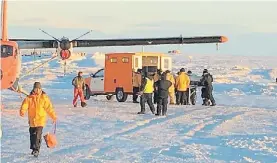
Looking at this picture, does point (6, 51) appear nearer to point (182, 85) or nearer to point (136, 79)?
point (136, 79)

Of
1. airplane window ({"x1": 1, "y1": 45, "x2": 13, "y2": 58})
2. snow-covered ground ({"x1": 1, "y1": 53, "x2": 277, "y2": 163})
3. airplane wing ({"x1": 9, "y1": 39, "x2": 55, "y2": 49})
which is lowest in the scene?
snow-covered ground ({"x1": 1, "y1": 53, "x2": 277, "y2": 163})

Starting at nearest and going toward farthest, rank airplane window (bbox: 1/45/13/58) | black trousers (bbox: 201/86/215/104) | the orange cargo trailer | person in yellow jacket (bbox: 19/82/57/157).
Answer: person in yellow jacket (bbox: 19/82/57/157) < airplane window (bbox: 1/45/13/58) < black trousers (bbox: 201/86/215/104) < the orange cargo trailer

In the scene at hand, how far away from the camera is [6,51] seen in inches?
760

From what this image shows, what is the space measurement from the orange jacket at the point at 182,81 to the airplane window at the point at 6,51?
291 inches

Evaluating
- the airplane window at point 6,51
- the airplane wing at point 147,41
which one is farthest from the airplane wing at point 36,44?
the airplane window at point 6,51

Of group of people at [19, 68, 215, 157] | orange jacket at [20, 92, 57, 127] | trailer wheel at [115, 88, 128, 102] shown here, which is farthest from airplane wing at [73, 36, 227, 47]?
orange jacket at [20, 92, 57, 127]

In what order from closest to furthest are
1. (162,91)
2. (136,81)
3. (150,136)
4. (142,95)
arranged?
(150,136)
(162,91)
(142,95)
(136,81)

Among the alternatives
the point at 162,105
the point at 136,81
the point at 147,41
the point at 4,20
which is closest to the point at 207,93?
the point at 136,81

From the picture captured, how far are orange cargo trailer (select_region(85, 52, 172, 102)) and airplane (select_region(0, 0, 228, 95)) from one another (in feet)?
6.73

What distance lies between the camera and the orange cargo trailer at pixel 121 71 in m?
25.3

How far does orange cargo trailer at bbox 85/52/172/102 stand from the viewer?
25266 mm

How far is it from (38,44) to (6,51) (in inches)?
385

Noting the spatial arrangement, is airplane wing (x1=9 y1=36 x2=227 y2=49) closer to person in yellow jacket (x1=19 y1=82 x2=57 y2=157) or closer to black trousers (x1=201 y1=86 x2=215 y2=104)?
black trousers (x1=201 y1=86 x2=215 y2=104)

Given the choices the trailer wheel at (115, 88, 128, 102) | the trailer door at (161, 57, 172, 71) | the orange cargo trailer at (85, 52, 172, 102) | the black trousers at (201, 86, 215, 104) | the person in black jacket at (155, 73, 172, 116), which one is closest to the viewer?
the person in black jacket at (155, 73, 172, 116)
